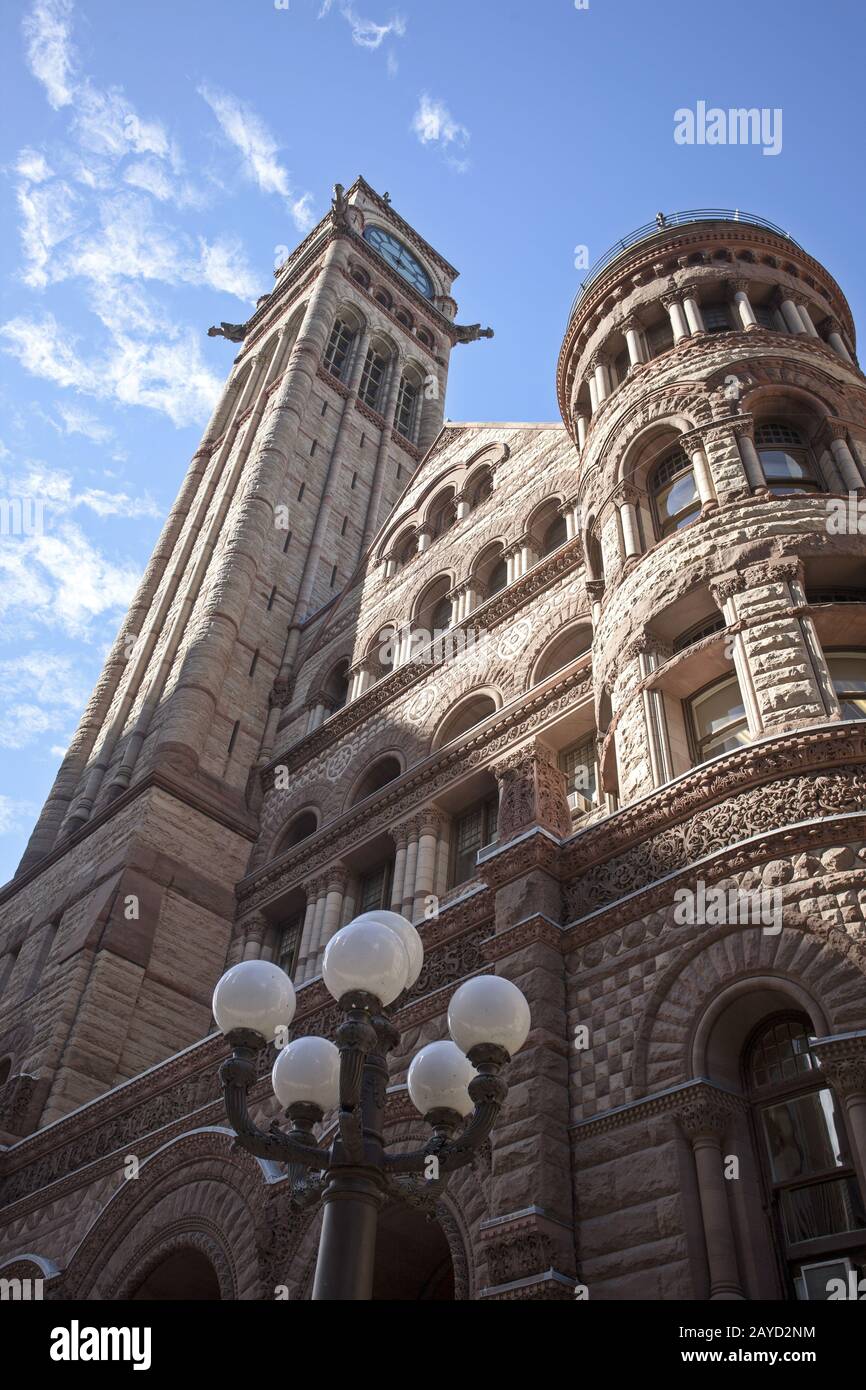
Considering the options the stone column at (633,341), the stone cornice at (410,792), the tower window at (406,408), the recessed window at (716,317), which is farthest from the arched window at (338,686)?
the tower window at (406,408)

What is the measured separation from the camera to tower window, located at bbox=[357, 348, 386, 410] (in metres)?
43.2

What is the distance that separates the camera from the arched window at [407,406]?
1747 inches

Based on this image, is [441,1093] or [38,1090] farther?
[38,1090]

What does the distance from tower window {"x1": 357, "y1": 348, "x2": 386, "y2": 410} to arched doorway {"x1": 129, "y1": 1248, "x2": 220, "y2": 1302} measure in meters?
32.9

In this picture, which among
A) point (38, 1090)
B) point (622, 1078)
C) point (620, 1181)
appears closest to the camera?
point (620, 1181)

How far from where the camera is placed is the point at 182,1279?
45.8ft

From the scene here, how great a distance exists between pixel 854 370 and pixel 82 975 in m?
15.9

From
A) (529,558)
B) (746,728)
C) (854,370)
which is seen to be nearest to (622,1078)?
(746,728)

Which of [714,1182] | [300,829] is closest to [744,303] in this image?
[300,829]

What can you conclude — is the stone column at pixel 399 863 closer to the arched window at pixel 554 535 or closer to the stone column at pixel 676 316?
the arched window at pixel 554 535

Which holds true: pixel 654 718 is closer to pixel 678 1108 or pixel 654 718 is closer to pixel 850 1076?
pixel 678 1108

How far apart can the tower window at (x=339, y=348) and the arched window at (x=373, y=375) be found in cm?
82

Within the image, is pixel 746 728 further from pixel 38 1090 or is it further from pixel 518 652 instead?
pixel 38 1090
